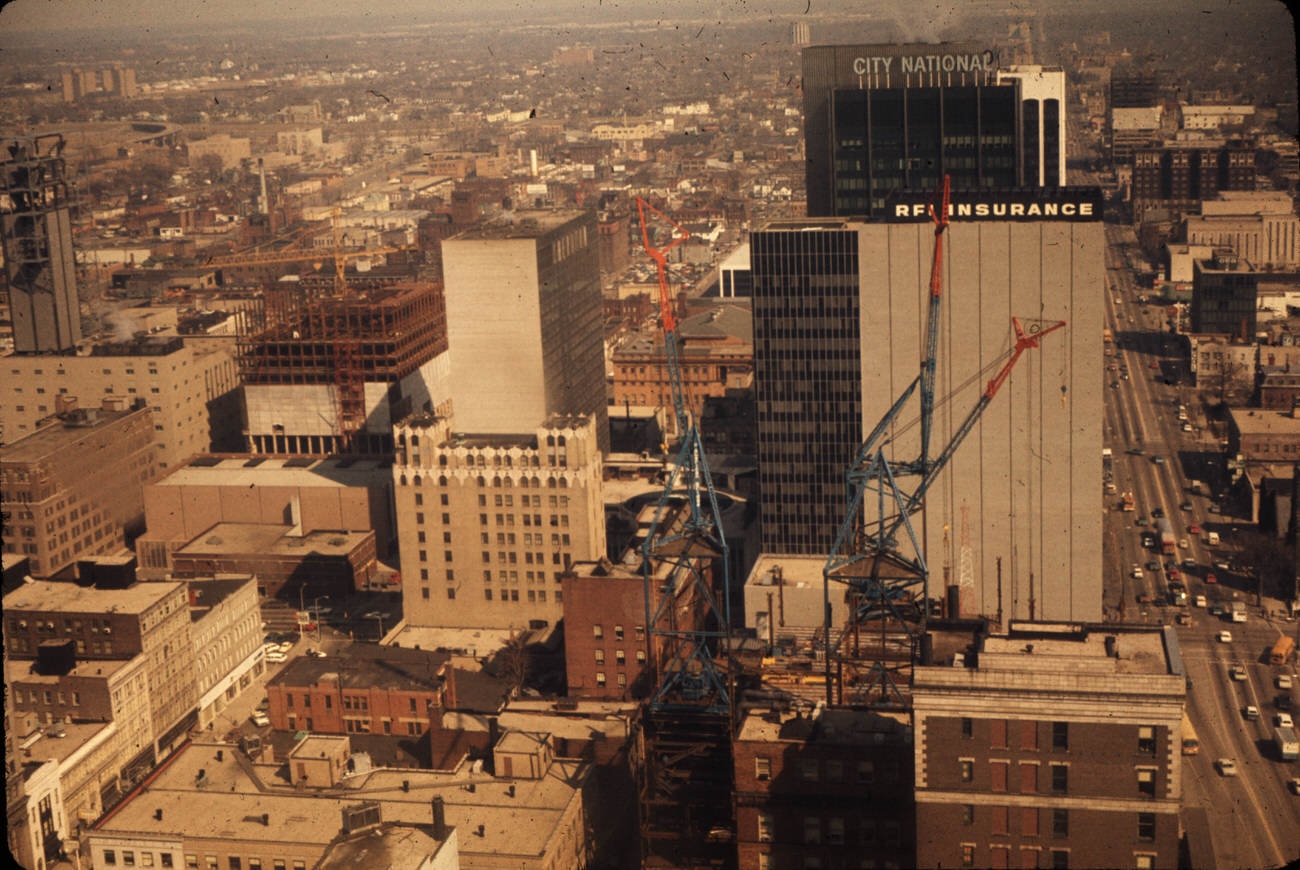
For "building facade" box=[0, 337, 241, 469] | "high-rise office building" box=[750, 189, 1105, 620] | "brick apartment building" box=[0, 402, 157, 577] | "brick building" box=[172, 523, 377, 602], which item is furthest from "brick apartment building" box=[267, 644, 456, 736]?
"building facade" box=[0, 337, 241, 469]

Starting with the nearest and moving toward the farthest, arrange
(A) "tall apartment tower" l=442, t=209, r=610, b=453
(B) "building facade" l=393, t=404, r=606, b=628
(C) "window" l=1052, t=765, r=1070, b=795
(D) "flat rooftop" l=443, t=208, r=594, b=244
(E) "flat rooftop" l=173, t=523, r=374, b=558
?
(C) "window" l=1052, t=765, r=1070, b=795, (B) "building facade" l=393, t=404, r=606, b=628, (A) "tall apartment tower" l=442, t=209, r=610, b=453, (D) "flat rooftop" l=443, t=208, r=594, b=244, (E) "flat rooftop" l=173, t=523, r=374, b=558

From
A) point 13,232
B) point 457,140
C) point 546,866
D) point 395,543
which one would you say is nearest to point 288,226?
point 457,140

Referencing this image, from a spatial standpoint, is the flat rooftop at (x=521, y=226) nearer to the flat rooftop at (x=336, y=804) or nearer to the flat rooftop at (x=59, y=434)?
the flat rooftop at (x=59, y=434)

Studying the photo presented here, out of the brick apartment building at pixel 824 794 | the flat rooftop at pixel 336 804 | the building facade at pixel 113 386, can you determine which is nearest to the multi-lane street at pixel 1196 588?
the brick apartment building at pixel 824 794

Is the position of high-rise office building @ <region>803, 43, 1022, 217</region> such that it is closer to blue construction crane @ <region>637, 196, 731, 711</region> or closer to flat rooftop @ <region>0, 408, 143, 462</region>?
blue construction crane @ <region>637, 196, 731, 711</region>

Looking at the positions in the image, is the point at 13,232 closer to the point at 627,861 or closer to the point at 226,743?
the point at 226,743

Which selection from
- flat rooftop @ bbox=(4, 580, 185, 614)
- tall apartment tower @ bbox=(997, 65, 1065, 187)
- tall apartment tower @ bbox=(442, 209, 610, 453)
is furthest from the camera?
tall apartment tower @ bbox=(997, 65, 1065, 187)

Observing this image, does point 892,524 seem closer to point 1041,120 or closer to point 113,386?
point 113,386
